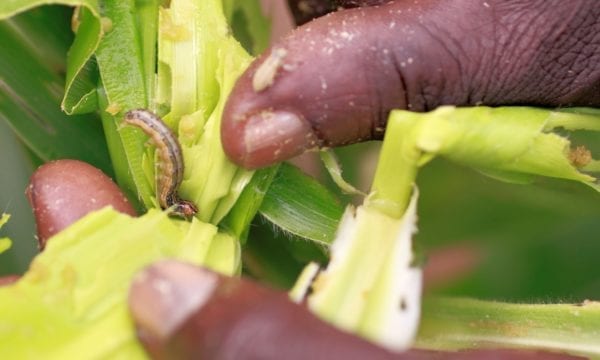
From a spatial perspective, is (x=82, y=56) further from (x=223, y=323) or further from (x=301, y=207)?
(x=223, y=323)

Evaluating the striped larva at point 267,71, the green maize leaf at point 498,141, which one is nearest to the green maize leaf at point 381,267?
the green maize leaf at point 498,141

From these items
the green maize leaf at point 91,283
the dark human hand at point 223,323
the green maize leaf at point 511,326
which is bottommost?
the green maize leaf at point 511,326

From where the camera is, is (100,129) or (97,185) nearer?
(97,185)

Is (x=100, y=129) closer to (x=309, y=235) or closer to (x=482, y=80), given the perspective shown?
(x=309, y=235)

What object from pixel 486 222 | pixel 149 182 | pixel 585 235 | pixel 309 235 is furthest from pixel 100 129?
pixel 585 235

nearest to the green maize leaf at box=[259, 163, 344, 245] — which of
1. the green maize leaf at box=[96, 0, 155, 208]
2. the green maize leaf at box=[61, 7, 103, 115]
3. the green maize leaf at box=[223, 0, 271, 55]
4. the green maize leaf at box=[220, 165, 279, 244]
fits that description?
the green maize leaf at box=[220, 165, 279, 244]

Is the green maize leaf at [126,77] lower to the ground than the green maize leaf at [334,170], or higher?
higher

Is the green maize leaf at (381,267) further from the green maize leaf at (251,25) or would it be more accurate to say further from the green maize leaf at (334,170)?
the green maize leaf at (251,25)

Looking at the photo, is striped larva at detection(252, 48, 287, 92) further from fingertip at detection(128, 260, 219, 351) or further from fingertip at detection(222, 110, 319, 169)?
fingertip at detection(128, 260, 219, 351)
